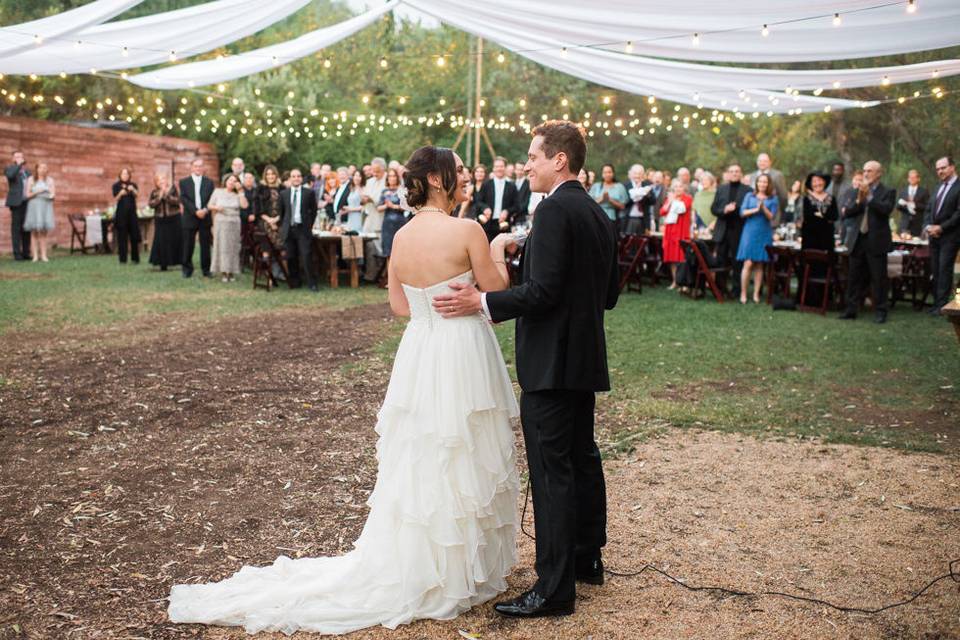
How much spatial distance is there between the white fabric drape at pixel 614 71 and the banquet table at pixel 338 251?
5.20 meters

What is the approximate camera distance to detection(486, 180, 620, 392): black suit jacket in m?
3.21

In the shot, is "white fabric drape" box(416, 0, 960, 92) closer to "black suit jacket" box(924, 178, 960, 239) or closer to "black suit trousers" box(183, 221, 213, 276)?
"black suit jacket" box(924, 178, 960, 239)

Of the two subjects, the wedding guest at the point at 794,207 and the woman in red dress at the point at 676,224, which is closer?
the woman in red dress at the point at 676,224

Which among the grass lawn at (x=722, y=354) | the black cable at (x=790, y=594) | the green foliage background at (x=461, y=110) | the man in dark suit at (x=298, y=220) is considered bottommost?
the black cable at (x=790, y=594)

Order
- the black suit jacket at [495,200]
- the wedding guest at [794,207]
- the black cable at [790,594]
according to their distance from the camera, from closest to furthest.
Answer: the black cable at [790,594] < the black suit jacket at [495,200] < the wedding guest at [794,207]

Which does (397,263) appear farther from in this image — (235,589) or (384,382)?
(384,382)

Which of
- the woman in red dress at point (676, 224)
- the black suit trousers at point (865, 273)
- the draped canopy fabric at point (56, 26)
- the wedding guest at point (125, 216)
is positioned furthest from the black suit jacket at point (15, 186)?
the black suit trousers at point (865, 273)

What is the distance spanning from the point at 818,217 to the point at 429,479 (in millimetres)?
9776

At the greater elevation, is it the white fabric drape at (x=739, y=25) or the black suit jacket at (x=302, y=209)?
the white fabric drape at (x=739, y=25)

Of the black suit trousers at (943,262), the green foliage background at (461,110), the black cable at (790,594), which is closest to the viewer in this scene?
the black cable at (790,594)

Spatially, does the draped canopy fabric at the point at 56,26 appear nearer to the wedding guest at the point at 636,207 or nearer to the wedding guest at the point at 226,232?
the wedding guest at the point at 226,232

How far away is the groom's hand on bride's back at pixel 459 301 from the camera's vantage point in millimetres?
3357

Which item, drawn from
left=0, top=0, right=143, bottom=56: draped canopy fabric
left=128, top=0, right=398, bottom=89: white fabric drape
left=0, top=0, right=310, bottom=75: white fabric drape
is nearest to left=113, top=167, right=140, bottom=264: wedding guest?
left=128, top=0, right=398, bottom=89: white fabric drape

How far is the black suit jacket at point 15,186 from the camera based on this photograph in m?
17.4
